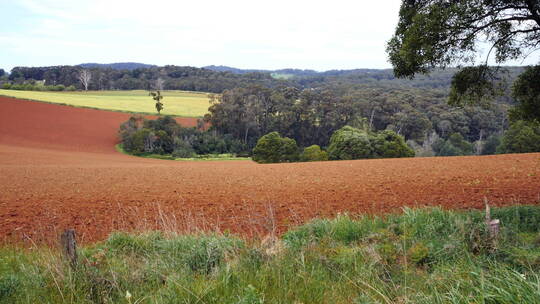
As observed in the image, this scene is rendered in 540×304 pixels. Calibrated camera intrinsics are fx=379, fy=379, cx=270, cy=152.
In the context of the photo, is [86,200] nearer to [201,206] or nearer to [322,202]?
[201,206]

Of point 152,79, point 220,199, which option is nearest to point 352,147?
point 220,199

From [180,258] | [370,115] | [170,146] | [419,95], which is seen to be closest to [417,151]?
[370,115]

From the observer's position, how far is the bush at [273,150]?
179ft

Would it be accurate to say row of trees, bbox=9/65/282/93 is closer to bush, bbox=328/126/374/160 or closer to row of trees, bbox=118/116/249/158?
row of trees, bbox=118/116/249/158

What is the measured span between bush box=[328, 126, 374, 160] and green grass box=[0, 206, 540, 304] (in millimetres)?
44335

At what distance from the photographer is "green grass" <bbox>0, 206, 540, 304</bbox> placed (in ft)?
12.5

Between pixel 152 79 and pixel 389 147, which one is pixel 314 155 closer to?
pixel 389 147

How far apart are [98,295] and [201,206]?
27.5 feet

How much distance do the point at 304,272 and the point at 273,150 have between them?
1975 inches

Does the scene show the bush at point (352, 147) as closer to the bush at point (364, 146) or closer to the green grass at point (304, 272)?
the bush at point (364, 146)

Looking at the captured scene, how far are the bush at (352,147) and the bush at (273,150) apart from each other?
22.9 feet

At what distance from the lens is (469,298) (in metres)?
3.21

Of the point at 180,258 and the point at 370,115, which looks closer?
the point at 180,258

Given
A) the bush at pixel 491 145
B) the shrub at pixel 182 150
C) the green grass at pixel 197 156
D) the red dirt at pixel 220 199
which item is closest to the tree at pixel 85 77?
the green grass at pixel 197 156
